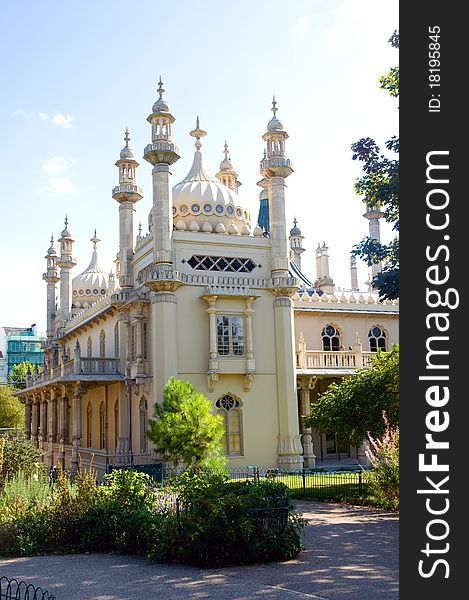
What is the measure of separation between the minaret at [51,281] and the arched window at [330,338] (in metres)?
20.2

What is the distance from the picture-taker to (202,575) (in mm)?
10594

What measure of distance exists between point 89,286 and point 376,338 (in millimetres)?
20758

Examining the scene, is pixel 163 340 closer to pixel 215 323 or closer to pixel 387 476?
pixel 215 323

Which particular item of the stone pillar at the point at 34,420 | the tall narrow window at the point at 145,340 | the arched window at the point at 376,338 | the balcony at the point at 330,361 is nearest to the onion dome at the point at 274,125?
the balcony at the point at 330,361

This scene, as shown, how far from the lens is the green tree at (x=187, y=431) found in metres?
21.1

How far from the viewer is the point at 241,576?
34.3ft

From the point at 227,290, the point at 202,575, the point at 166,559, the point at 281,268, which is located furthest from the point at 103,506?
the point at 281,268

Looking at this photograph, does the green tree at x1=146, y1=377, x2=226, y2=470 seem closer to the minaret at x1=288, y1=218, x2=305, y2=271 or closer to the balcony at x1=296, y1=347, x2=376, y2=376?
the balcony at x1=296, y1=347, x2=376, y2=376

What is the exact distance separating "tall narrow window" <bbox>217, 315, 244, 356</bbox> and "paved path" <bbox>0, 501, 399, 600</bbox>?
579 inches

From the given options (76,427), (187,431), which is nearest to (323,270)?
(76,427)

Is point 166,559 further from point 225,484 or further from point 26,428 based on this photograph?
point 26,428

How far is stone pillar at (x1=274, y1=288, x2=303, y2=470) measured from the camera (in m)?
27.8

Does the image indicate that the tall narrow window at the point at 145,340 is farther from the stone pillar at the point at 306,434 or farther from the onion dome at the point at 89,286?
the onion dome at the point at 89,286

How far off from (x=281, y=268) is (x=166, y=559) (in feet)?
61.3
